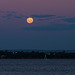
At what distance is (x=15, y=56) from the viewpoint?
169750 mm
